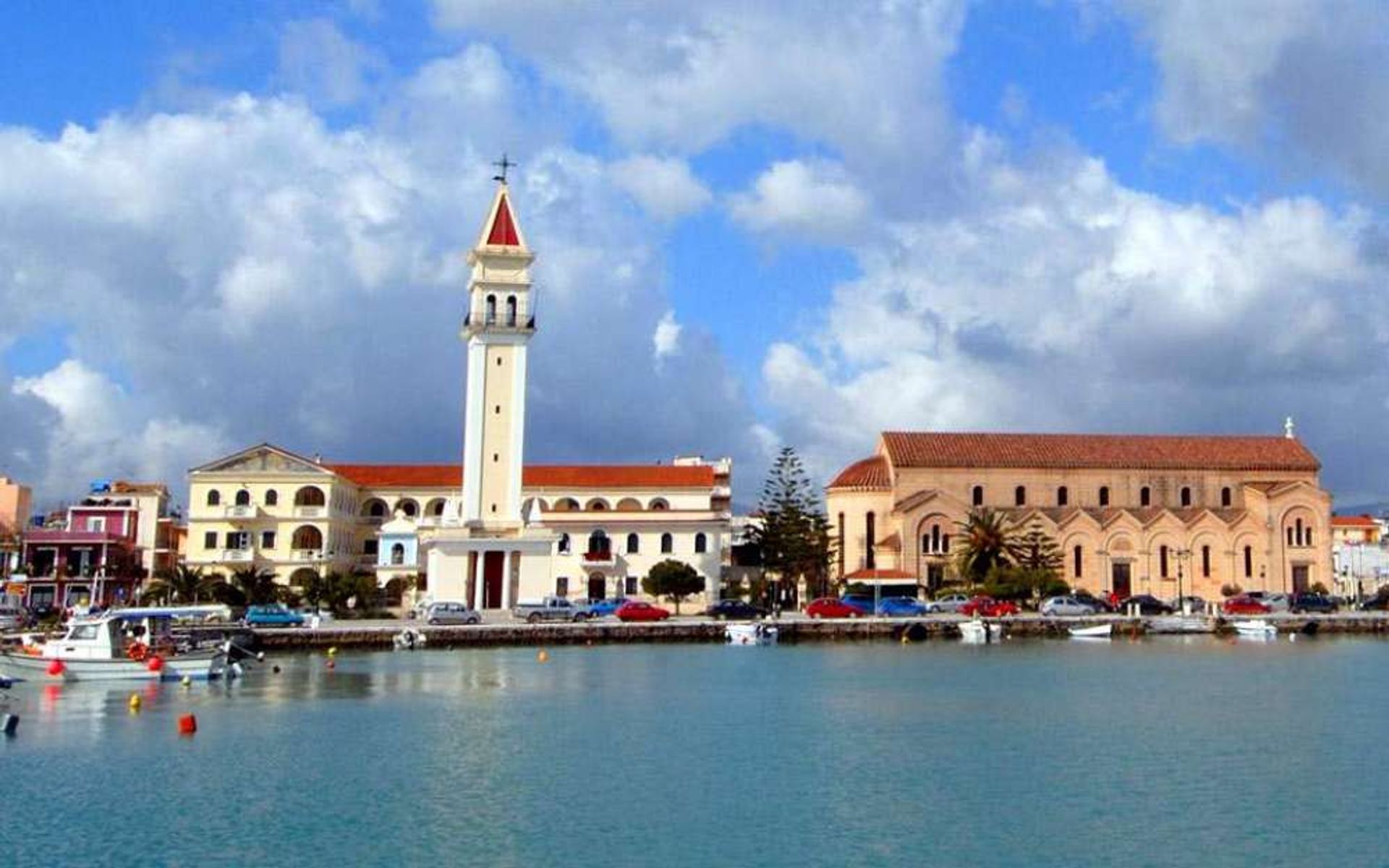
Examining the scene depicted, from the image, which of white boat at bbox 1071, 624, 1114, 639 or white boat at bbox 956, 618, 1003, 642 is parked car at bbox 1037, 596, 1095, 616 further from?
white boat at bbox 956, 618, 1003, 642

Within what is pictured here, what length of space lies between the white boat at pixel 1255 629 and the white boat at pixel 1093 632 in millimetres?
6222

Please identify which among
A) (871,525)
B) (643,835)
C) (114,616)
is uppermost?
(871,525)

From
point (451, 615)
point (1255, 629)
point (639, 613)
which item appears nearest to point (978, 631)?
point (1255, 629)

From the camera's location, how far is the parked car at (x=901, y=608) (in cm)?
6769

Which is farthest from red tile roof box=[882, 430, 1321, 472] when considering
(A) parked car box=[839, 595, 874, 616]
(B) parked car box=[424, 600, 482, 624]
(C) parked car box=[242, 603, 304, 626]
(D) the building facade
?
(C) parked car box=[242, 603, 304, 626]

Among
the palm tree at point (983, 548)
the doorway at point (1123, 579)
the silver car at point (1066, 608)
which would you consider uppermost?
the palm tree at point (983, 548)

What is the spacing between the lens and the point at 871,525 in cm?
7994

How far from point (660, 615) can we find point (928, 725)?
33.2 meters

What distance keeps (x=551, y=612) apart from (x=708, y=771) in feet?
125

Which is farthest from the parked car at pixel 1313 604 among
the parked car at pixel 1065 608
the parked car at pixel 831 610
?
the parked car at pixel 831 610

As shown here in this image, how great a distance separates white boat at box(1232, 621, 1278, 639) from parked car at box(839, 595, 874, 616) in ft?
56.4

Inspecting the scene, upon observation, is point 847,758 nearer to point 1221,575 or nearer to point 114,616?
point 114,616

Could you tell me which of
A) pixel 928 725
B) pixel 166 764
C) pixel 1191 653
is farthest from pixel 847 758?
pixel 1191 653

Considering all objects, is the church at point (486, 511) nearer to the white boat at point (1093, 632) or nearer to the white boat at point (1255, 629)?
the white boat at point (1093, 632)
